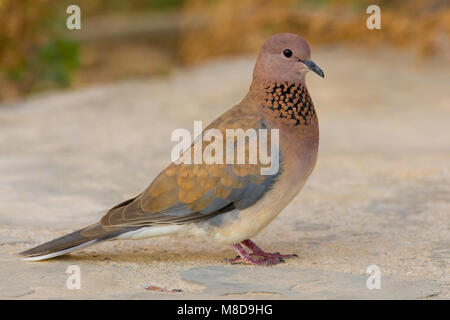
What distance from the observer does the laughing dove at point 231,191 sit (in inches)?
153

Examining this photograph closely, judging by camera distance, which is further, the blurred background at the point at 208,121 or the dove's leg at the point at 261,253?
the dove's leg at the point at 261,253

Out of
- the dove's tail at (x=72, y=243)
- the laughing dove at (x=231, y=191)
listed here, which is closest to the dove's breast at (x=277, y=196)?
the laughing dove at (x=231, y=191)

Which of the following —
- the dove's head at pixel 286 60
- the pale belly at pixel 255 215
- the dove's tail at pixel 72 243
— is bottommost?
the dove's tail at pixel 72 243

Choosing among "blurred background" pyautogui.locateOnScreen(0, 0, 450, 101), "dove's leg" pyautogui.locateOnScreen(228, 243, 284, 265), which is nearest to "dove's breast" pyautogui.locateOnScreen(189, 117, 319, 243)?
"dove's leg" pyautogui.locateOnScreen(228, 243, 284, 265)

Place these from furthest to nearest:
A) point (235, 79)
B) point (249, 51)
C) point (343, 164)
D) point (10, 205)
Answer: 1. point (249, 51)
2. point (235, 79)
3. point (343, 164)
4. point (10, 205)

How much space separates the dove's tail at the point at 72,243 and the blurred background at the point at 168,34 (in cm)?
544

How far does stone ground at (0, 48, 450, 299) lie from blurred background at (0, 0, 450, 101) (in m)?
0.43

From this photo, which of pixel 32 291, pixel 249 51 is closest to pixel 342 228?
pixel 32 291

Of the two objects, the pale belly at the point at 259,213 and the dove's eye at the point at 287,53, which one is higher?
the dove's eye at the point at 287,53

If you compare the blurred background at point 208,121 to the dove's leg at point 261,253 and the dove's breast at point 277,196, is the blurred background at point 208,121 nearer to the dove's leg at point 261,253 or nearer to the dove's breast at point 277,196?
the dove's leg at point 261,253

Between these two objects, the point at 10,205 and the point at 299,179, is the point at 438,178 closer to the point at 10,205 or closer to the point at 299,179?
the point at 299,179

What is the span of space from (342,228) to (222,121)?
45.6 inches

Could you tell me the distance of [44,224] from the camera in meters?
4.69

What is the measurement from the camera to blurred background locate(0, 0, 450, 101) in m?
9.24
